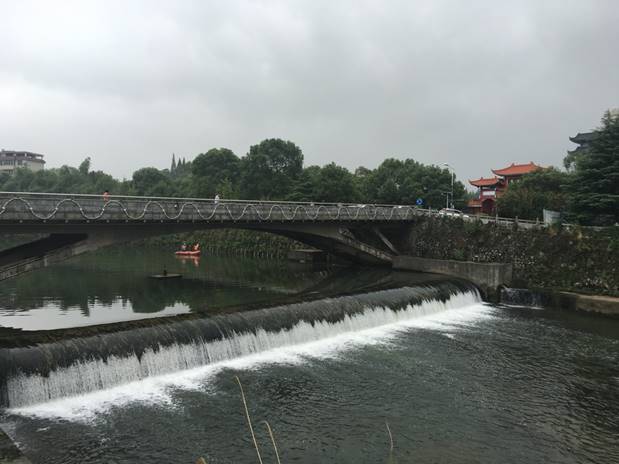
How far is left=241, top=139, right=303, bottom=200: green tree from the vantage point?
85500mm

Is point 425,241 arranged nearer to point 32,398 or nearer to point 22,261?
point 22,261

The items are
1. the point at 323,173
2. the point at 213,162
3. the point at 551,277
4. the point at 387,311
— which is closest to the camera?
the point at 387,311

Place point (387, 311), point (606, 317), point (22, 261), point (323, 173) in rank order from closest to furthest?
point (22, 261) → point (387, 311) → point (606, 317) → point (323, 173)

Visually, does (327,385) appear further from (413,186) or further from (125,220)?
(413,186)

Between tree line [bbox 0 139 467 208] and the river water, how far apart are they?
136 feet

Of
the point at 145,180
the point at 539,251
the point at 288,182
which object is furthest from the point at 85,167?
the point at 539,251

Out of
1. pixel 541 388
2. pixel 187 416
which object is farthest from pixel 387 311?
pixel 187 416

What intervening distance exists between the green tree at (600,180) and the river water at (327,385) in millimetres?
12468

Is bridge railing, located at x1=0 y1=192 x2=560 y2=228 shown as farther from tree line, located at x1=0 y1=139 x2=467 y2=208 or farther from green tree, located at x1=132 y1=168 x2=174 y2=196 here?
green tree, located at x1=132 y1=168 x2=174 y2=196

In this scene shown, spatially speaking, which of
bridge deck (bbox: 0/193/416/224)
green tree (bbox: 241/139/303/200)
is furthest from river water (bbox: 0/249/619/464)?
green tree (bbox: 241/139/303/200)

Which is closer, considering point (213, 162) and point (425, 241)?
point (425, 241)

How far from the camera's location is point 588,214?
39438 millimetres

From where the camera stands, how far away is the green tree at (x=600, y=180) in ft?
127

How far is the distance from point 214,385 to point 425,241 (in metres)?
34.6
